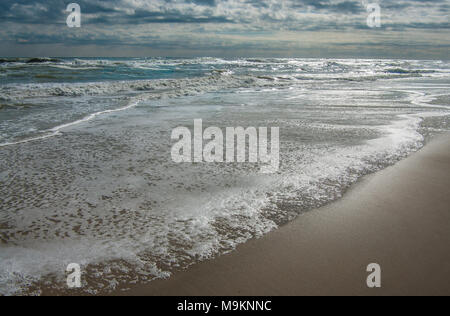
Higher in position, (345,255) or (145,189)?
(145,189)

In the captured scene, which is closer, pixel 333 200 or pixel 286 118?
pixel 333 200

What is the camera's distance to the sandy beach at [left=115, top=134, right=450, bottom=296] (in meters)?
2.15

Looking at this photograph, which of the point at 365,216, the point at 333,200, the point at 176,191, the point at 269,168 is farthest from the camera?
the point at 269,168

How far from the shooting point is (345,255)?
247 cm

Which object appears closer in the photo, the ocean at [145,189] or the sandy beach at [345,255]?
the sandy beach at [345,255]

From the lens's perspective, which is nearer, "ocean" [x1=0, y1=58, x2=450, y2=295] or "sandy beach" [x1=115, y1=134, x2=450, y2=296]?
"sandy beach" [x1=115, y1=134, x2=450, y2=296]

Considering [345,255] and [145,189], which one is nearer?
[345,255]

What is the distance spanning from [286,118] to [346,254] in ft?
18.8

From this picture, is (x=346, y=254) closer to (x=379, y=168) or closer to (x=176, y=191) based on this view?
(x=176, y=191)

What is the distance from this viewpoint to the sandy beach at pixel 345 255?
84.6 inches
